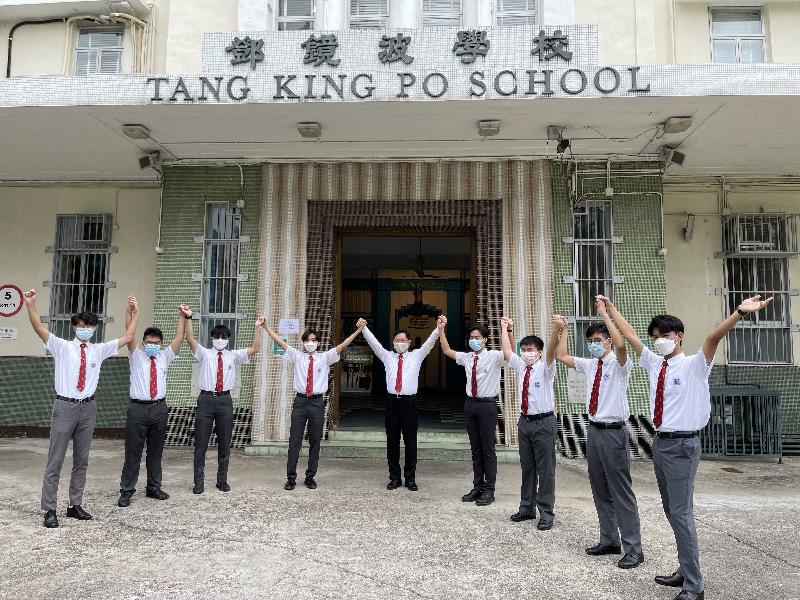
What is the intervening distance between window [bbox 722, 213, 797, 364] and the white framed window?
392 centimetres

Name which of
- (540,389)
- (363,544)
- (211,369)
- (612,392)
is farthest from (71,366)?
(612,392)

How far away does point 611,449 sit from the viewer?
4.08 meters

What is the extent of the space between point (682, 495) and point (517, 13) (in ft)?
21.6

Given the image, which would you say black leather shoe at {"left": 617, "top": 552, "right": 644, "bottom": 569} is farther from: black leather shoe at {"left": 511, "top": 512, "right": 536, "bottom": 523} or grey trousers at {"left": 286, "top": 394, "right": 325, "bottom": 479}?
grey trousers at {"left": 286, "top": 394, "right": 325, "bottom": 479}

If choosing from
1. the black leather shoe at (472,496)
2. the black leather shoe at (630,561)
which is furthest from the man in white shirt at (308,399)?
the black leather shoe at (630,561)

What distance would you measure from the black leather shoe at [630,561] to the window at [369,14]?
698 centimetres

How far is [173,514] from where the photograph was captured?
498 cm

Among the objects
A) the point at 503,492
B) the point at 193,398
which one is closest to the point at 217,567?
the point at 503,492

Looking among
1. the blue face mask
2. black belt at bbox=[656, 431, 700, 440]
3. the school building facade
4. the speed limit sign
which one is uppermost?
the school building facade

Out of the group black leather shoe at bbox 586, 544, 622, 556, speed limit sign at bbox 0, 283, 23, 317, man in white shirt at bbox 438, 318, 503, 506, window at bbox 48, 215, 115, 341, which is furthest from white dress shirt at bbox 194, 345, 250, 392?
speed limit sign at bbox 0, 283, 23, 317

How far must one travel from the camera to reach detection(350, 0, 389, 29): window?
26.0 ft

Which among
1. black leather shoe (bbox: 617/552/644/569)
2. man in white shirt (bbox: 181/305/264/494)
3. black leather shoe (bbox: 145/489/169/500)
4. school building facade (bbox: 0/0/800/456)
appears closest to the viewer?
black leather shoe (bbox: 617/552/644/569)

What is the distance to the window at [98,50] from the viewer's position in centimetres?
836

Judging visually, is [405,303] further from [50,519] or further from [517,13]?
[50,519]
